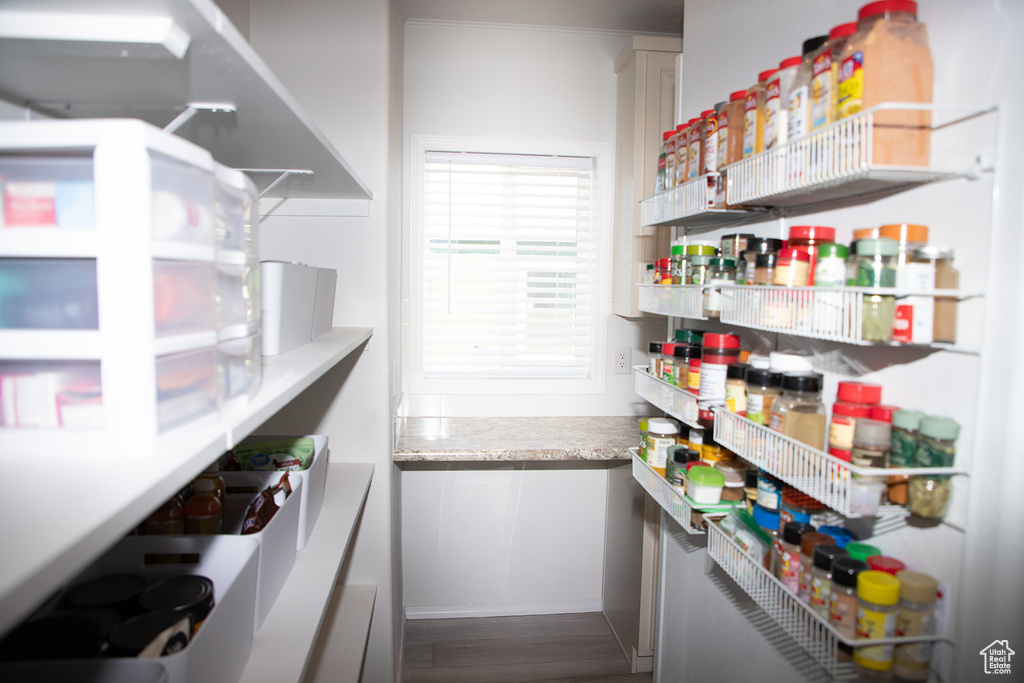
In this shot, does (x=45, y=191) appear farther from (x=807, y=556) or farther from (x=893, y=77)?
(x=807, y=556)

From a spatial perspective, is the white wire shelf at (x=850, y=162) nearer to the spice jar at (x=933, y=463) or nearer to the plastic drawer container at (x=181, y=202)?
the spice jar at (x=933, y=463)


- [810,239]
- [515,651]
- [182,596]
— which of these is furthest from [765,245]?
[515,651]

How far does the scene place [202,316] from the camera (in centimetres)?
62

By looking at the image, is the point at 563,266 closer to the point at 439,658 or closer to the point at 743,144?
the point at 743,144

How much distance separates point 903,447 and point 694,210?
683 millimetres

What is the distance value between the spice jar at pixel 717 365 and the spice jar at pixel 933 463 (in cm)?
43

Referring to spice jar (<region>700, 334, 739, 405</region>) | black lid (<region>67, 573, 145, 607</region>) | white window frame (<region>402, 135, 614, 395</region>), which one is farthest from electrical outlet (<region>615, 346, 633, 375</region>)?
black lid (<region>67, 573, 145, 607</region>)

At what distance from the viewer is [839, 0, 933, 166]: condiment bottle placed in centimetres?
83

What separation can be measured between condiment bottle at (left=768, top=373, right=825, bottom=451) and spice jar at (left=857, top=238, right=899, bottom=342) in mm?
192

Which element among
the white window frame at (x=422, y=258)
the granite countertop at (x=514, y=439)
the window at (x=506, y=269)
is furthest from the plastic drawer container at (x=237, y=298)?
the window at (x=506, y=269)

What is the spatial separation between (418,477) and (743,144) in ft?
6.51

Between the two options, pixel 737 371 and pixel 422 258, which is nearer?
pixel 737 371

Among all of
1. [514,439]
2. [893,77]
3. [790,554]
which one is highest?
[893,77]

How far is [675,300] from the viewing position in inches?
54.9
